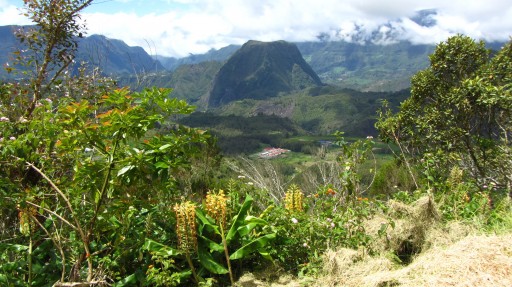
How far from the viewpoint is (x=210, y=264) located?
3.16 metres

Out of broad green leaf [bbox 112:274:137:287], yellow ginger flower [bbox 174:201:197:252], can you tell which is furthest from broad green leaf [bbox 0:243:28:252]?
yellow ginger flower [bbox 174:201:197:252]

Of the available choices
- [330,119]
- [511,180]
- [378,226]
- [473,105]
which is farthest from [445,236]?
[330,119]

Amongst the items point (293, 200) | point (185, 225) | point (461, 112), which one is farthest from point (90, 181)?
point (461, 112)

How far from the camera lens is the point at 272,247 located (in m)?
3.52

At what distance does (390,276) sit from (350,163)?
166 cm

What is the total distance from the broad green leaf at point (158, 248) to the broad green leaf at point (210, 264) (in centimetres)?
26

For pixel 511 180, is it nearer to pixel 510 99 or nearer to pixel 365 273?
pixel 510 99

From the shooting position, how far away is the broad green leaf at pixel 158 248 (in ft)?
9.94

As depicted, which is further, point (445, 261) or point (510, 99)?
point (510, 99)

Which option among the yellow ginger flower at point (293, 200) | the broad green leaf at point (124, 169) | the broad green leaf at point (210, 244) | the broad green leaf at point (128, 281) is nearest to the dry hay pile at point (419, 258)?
the broad green leaf at point (210, 244)

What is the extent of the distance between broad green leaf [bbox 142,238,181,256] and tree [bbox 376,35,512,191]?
14.2ft

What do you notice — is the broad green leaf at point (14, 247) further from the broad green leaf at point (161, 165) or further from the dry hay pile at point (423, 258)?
the dry hay pile at point (423, 258)

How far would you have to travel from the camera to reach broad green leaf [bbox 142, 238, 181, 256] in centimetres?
303

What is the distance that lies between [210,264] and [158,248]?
498 millimetres
